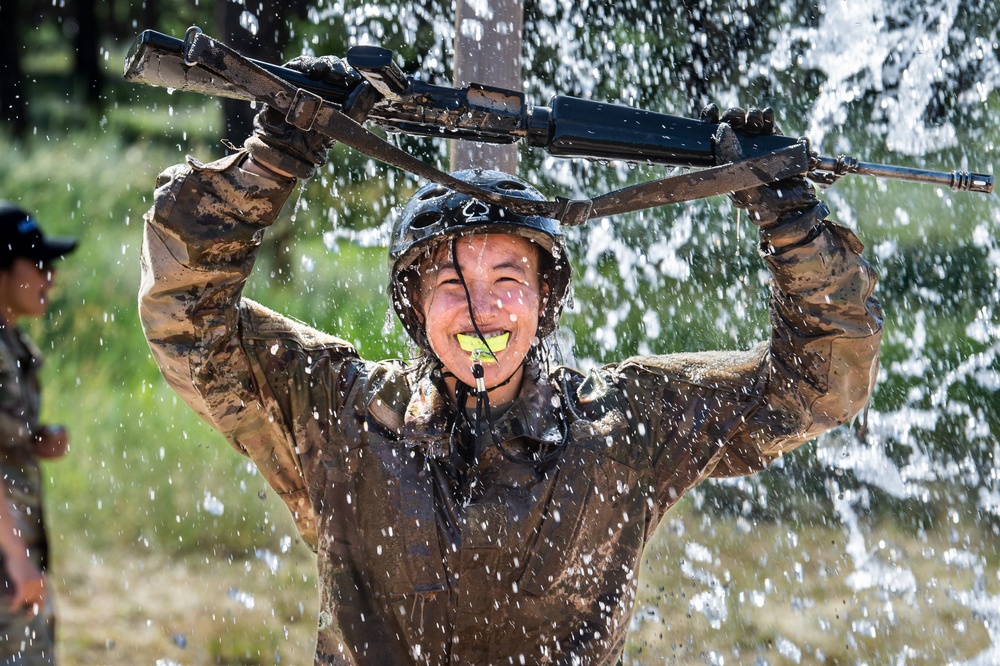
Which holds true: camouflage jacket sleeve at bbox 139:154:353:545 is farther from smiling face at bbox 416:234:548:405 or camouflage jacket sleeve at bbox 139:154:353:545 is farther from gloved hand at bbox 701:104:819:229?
gloved hand at bbox 701:104:819:229

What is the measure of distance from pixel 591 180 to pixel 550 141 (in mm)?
4698

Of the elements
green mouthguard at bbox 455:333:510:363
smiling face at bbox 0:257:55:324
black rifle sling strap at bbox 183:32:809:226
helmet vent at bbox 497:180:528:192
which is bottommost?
smiling face at bbox 0:257:55:324

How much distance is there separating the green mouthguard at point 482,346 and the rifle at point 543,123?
550 mm

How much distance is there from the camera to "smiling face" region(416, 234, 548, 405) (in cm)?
293

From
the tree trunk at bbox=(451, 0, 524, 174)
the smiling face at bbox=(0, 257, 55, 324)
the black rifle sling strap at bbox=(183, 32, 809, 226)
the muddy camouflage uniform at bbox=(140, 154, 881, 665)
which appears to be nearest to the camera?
the black rifle sling strap at bbox=(183, 32, 809, 226)

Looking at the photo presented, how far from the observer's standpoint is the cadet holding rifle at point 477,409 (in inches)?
109

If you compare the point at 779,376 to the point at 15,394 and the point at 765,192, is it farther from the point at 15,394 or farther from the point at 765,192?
the point at 15,394

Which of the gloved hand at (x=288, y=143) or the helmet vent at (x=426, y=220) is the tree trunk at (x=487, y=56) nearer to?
the helmet vent at (x=426, y=220)

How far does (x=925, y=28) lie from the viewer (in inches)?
315

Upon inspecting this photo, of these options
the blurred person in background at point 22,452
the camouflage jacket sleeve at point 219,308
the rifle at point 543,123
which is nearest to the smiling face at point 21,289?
the blurred person in background at point 22,452

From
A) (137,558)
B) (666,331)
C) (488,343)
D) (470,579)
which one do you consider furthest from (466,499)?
(666,331)

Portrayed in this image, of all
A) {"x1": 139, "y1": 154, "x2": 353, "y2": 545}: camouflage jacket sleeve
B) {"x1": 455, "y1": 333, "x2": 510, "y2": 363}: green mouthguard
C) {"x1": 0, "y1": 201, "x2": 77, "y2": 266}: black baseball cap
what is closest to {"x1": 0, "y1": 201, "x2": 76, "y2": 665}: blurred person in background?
{"x1": 0, "y1": 201, "x2": 77, "y2": 266}: black baseball cap

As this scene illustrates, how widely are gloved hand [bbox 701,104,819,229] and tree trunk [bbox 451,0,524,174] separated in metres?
1.05

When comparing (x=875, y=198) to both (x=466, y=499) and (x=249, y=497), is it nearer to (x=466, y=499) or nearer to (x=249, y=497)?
(x=249, y=497)
